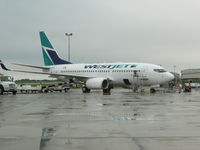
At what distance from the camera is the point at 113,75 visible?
37.5 m

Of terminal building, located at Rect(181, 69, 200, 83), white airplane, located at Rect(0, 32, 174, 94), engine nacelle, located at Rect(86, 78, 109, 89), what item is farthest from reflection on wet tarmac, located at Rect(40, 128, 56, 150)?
terminal building, located at Rect(181, 69, 200, 83)

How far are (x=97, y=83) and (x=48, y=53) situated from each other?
12.2 meters

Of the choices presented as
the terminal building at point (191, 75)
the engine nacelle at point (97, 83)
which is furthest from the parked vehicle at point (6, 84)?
the terminal building at point (191, 75)

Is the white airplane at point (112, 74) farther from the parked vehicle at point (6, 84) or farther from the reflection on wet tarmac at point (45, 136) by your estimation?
the reflection on wet tarmac at point (45, 136)

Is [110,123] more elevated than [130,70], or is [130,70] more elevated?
[130,70]

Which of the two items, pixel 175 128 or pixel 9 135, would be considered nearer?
pixel 9 135

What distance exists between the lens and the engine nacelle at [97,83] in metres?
35.6

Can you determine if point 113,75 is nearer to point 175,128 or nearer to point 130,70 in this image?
point 130,70

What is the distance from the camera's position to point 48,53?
45125 mm

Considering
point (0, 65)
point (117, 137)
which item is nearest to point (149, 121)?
point (117, 137)

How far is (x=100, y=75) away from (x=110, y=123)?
28520 mm

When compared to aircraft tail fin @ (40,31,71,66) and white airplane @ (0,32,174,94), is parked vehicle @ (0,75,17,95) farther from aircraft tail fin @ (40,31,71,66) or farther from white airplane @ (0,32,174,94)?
aircraft tail fin @ (40,31,71,66)

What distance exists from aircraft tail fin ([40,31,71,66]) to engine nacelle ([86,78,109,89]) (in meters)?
9.27

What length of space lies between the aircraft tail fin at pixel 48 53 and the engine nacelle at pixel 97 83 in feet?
30.4
